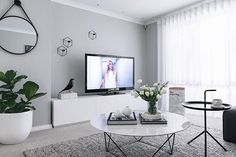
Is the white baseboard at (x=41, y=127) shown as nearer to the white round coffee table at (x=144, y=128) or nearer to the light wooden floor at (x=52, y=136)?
the light wooden floor at (x=52, y=136)

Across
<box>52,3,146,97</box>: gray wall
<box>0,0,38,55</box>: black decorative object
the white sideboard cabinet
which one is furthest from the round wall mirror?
the white sideboard cabinet

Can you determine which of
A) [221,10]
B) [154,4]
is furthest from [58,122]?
[221,10]

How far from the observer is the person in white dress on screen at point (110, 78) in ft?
13.3

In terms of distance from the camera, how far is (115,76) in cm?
423

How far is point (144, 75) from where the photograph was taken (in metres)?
5.32

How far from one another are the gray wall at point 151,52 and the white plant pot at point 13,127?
3497 mm

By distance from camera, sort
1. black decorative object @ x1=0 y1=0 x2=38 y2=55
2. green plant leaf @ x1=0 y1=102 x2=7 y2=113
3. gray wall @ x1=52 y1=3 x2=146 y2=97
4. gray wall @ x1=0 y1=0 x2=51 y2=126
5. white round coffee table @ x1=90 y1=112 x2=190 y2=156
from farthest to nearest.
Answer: gray wall @ x1=52 y1=3 x2=146 y2=97
gray wall @ x1=0 y1=0 x2=51 y2=126
black decorative object @ x1=0 y1=0 x2=38 y2=55
green plant leaf @ x1=0 y1=102 x2=7 y2=113
white round coffee table @ x1=90 y1=112 x2=190 y2=156

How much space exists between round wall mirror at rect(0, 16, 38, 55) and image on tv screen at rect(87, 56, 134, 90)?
1.17 metres

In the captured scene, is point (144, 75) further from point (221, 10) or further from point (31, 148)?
point (31, 148)

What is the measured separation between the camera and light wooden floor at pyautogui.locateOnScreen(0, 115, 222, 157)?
7.33 ft

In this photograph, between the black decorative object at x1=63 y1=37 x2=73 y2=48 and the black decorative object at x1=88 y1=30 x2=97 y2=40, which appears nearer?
the black decorative object at x1=63 y1=37 x2=73 y2=48

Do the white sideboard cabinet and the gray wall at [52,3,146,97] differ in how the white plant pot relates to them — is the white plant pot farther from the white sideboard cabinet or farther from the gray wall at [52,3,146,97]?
the gray wall at [52,3,146,97]

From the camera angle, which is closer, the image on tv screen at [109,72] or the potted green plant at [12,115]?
the potted green plant at [12,115]

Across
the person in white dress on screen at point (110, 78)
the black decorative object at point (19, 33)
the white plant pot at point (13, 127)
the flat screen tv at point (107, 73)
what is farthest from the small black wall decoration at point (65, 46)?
the white plant pot at point (13, 127)
